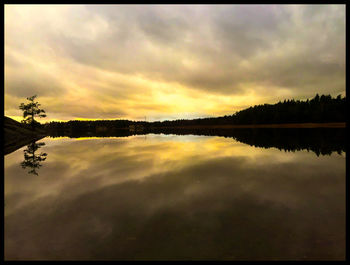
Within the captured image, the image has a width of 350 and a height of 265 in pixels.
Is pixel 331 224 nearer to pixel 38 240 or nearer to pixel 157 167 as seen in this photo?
pixel 38 240

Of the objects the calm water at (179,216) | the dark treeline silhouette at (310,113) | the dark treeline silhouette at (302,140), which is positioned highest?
the dark treeline silhouette at (310,113)

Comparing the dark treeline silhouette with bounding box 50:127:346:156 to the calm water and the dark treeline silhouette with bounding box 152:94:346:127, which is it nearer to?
the calm water

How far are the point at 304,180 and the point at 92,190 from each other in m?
12.6

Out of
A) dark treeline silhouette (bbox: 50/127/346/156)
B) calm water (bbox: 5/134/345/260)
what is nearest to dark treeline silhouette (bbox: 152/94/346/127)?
dark treeline silhouette (bbox: 50/127/346/156)

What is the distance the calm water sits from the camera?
5.33 metres

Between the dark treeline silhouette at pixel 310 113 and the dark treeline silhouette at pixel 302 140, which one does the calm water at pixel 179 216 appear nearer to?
the dark treeline silhouette at pixel 302 140

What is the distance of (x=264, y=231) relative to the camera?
239 inches

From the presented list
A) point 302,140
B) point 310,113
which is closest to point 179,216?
point 302,140

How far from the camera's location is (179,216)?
7.27 meters

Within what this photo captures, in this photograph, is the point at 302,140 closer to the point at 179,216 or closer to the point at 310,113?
the point at 179,216

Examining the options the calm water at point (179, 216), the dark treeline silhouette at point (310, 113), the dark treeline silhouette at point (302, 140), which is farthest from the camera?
the dark treeline silhouette at point (310, 113)

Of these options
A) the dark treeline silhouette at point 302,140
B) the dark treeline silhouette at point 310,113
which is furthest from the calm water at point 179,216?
the dark treeline silhouette at point 310,113

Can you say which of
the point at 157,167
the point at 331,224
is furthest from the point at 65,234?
the point at 157,167

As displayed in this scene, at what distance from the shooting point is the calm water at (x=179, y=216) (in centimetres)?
533
